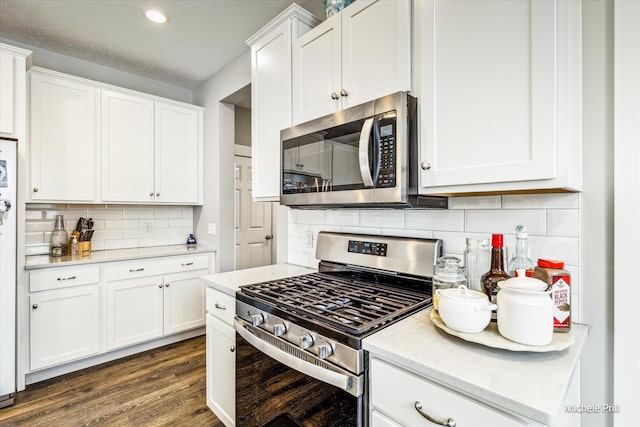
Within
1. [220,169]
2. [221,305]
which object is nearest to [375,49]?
[221,305]

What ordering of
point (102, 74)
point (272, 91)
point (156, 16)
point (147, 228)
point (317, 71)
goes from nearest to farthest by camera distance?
1. point (317, 71)
2. point (272, 91)
3. point (156, 16)
4. point (102, 74)
5. point (147, 228)

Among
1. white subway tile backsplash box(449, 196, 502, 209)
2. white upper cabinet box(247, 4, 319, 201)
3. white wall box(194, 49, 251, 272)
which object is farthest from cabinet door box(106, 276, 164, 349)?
white subway tile backsplash box(449, 196, 502, 209)

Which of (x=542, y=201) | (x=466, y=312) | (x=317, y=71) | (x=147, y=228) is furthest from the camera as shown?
(x=147, y=228)

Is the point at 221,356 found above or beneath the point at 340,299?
beneath

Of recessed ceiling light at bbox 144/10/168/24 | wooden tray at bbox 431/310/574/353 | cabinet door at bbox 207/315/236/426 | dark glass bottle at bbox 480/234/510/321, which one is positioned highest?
recessed ceiling light at bbox 144/10/168/24

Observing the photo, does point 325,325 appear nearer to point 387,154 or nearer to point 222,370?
point 387,154

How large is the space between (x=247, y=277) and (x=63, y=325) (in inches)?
64.0

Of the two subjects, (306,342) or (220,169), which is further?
(220,169)

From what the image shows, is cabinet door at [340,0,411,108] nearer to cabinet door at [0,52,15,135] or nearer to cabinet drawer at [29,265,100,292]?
cabinet door at [0,52,15,135]

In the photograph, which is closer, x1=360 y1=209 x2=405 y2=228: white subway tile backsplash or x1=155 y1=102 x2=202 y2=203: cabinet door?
x1=360 y1=209 x2=405 y2=228: white subway tile backsplash

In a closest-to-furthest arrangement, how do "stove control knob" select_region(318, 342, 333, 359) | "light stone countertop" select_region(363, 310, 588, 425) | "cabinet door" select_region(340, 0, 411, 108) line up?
"light stone countertop" select_region(363, 310, 588, 425) < "stove control knob" select_region(318, 342, 333, 359) < "cabinet door" select_region(340, 0, 411, 108)

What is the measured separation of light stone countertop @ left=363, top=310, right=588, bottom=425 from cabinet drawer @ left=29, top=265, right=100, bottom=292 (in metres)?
2.44

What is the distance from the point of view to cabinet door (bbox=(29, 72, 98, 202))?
96.9 inches

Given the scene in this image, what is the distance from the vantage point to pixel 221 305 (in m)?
1.71
